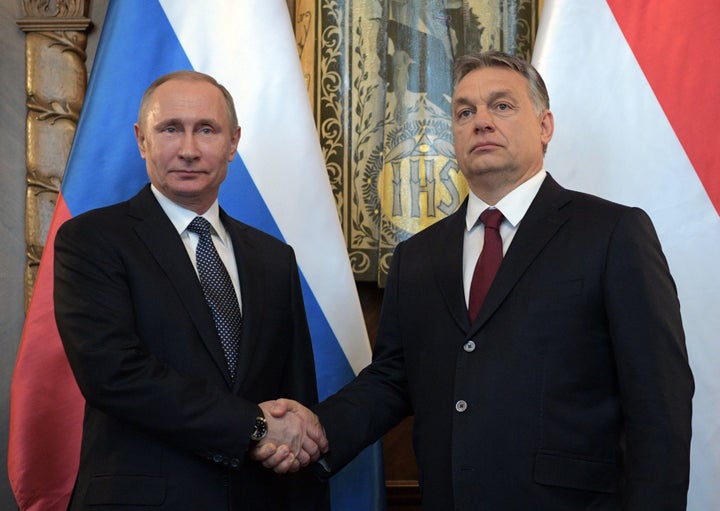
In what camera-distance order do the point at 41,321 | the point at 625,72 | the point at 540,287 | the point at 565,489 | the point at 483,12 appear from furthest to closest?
the point at 483,12 < the point at 625,72 < the point at 41,321 < the point at 540,287 < the point at 565,489

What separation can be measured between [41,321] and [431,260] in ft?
3.42

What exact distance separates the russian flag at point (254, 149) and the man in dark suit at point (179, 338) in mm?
340

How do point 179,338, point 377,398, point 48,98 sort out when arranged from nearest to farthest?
point 179,338 < point 377,398 < point 48,98

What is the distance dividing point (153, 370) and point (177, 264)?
0.80 ft

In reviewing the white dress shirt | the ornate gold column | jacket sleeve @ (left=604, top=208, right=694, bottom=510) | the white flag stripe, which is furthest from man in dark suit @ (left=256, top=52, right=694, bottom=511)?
the ornate gold column

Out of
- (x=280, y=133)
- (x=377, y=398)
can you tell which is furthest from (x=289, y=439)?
(x=280, y=133)

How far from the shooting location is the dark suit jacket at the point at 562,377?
1.71m

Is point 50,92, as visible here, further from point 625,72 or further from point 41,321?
point 625,72

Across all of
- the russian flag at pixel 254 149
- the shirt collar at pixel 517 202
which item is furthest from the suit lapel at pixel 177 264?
the shirt collar at pixel 517 202

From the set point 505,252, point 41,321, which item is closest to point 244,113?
point 41,321

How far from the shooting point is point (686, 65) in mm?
2418

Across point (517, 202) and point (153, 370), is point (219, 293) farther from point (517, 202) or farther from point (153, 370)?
point (517, 202)

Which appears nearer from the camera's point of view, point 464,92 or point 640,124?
point 464,92

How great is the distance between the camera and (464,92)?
211 centimetres
